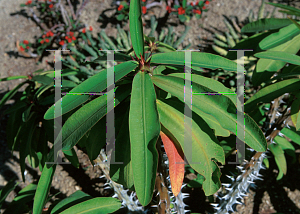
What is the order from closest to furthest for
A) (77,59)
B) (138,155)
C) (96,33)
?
(138,155) < (77,59) < (96,33)

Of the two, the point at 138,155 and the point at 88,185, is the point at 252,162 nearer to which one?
the point at 138,155

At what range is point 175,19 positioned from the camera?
10.6 feet

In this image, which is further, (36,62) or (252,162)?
(36,62)

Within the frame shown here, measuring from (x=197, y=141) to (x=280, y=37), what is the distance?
0.79 metres

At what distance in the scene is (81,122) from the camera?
848 mm

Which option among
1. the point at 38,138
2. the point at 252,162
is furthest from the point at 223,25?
the point at 38,138

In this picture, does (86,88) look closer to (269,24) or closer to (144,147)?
(144,147)

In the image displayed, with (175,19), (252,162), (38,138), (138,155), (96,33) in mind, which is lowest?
(252,162)

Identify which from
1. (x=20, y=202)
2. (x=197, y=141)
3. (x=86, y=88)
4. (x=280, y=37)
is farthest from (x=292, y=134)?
(x=20, y=202)

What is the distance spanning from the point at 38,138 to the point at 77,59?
1.63 meters

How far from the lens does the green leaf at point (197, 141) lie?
95 cm

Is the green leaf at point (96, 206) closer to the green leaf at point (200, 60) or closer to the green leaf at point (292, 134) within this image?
the green leaf at point (200, 60)

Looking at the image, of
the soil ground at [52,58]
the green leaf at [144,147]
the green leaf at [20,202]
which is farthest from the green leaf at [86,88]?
the soil ground at [52,58]

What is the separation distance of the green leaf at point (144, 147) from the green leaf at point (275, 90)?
638 mm
